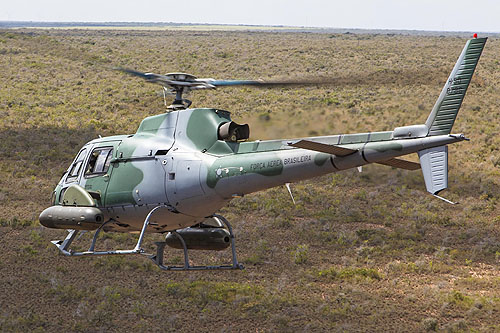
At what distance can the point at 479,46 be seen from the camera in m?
11.7

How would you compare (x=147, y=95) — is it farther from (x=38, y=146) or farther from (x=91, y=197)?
(x=91, y=197)

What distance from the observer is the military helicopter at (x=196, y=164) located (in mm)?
12352

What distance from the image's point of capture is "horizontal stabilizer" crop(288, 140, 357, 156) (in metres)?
12.4

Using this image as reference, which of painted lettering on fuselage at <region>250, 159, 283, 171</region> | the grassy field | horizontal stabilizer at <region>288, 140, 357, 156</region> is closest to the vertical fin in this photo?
the grassy field

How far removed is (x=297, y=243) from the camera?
27500 mm

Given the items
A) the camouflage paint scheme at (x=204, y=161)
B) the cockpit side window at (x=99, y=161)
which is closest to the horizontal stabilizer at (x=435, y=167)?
the camouflage paint scheme at (x=204, y=161)

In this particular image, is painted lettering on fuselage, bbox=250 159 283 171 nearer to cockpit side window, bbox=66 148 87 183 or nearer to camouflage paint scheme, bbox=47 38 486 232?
camouflage paint scheme, bbox=47 38 486 232

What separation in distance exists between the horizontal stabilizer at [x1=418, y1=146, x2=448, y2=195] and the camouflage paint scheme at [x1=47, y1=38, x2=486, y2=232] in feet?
0.42

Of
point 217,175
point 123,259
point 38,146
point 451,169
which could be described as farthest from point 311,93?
point 217,175

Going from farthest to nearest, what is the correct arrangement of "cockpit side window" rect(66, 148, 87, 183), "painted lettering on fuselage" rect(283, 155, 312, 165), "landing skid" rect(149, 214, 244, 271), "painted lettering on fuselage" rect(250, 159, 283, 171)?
"cockpit side window" rect(66, 148, 87, 183)
"landing skid" rect(149, 214, 244, 271)
"painted lettering on fuselage" rect(250, 159, 283, 171)
"painted lettering on fuselage" rect(283, 155, 312, 165)

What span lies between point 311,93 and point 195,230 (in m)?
38.2

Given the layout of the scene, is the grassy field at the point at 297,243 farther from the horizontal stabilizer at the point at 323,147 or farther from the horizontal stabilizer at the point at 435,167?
the horizontal stabilizer at the point at 435,167

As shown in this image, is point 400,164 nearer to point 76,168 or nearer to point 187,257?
point 187,257

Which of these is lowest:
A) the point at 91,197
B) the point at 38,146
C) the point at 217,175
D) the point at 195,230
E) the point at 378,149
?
the point at 38,146
